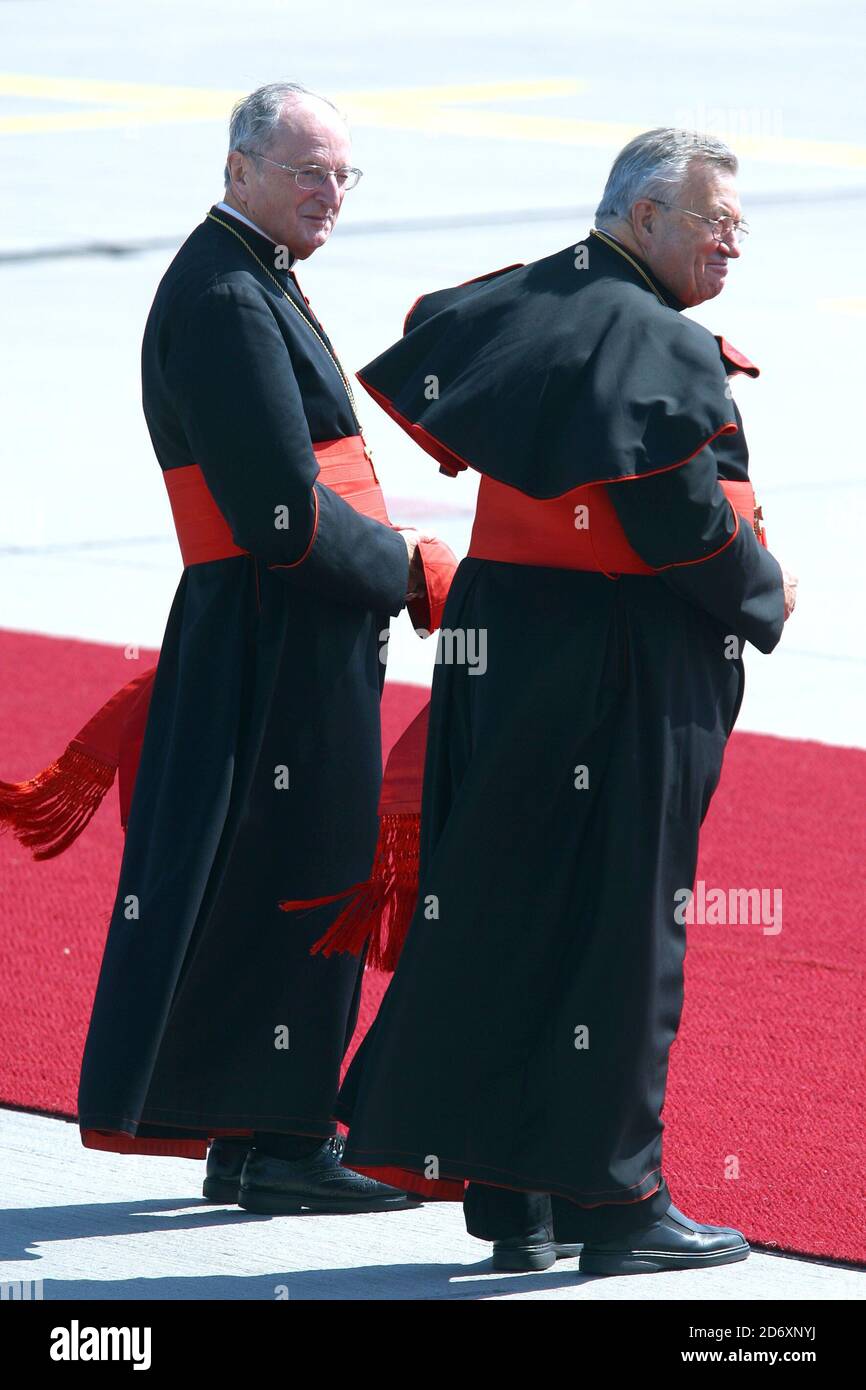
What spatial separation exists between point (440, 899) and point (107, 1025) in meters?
0.70

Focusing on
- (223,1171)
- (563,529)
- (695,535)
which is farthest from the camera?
(223,1171)

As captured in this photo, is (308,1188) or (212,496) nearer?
(212,496)

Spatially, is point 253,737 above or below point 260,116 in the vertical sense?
below

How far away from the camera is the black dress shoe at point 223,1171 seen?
475cm

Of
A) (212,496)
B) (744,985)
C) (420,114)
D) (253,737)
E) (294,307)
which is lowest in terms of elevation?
(744,985)

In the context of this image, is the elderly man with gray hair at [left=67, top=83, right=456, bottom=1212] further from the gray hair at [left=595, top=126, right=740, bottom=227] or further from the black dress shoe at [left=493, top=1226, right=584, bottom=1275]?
the gray hair at [left=595, top=126, right=740, bottom=227]

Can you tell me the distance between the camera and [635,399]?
4.11 meters

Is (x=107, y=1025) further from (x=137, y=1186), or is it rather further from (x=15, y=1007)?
(x=15, y=1007)

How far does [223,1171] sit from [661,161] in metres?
2.05

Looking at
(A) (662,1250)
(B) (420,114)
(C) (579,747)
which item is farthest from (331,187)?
(B) (420,114)

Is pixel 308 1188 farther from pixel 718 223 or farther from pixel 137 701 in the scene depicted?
pixel 718 223

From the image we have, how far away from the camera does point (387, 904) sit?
457 centimetres

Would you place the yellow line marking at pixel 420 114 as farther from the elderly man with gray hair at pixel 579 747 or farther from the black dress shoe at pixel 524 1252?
the black dress shoe at pixel 524 1252

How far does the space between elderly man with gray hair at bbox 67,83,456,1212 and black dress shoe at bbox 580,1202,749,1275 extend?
58cm
